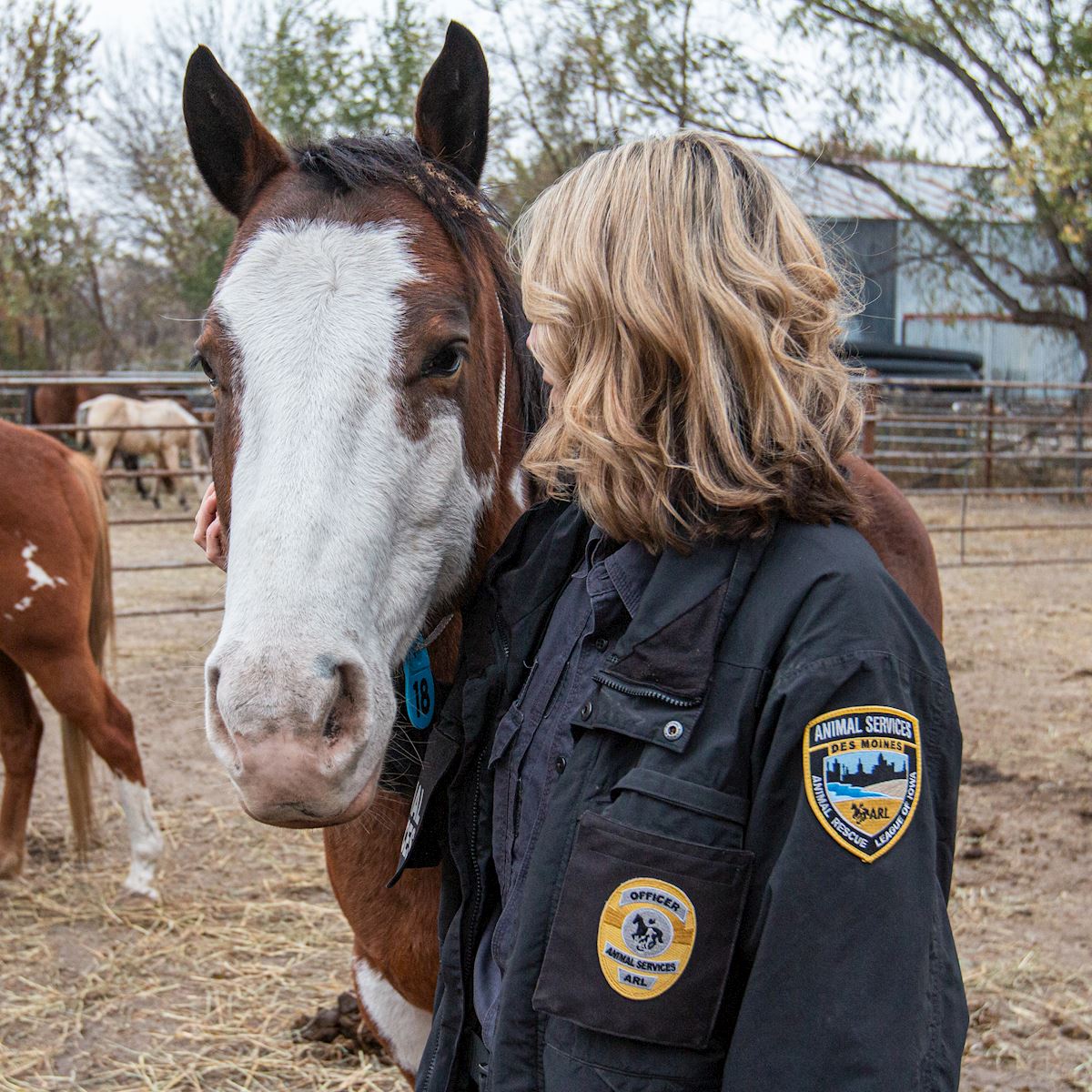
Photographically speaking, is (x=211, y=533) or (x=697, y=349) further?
(x=211, y=533)

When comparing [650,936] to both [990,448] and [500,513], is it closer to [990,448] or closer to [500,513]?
[500,513]

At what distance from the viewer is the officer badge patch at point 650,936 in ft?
3.32

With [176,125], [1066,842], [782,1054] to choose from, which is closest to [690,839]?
[782,1054]

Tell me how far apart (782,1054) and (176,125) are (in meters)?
22.9

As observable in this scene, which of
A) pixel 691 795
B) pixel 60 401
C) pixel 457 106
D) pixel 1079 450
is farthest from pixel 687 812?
pixel 60 401

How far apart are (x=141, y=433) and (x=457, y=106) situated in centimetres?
1262

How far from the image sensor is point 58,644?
12.2 feet

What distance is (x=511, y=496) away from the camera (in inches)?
67.6

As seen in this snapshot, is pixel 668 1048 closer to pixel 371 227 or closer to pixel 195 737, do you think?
pixel 371 227

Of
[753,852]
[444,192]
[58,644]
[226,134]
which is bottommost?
[58,644]

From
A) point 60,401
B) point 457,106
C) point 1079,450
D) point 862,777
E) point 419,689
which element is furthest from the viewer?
point 60,401

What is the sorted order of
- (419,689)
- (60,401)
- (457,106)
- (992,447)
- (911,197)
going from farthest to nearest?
(911,197), (60,401), (992,447), (457,106), (419,689)

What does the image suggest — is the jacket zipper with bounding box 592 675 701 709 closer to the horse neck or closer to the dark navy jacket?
the dark navy jacket

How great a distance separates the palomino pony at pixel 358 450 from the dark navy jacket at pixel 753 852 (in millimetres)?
292
